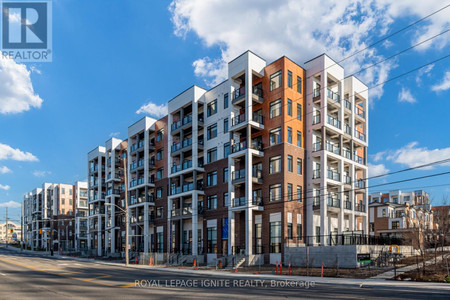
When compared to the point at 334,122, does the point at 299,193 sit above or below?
below

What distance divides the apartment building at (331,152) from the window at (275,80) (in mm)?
4424

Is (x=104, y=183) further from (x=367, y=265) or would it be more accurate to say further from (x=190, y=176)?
(x=367, y=265)

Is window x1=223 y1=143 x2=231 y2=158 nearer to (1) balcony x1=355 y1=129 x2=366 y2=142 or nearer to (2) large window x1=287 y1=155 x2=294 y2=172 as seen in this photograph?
(2) large window x1=287 y1=155 x2=294 y2=172

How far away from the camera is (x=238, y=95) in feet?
162

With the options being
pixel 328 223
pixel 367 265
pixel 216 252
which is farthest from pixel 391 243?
pixel 216 252

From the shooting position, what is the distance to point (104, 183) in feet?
282

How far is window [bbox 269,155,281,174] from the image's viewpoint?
46469 mm

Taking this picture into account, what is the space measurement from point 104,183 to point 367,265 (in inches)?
2494

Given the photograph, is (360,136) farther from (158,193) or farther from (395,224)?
(158,193)

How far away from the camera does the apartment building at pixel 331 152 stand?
4756 centimetres

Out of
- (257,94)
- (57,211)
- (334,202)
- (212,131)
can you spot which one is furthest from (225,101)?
(57,211)

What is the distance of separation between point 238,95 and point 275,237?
698 inches

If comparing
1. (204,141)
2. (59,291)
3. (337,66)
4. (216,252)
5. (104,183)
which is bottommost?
(216,252)

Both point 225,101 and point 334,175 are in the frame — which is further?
point 225,101
